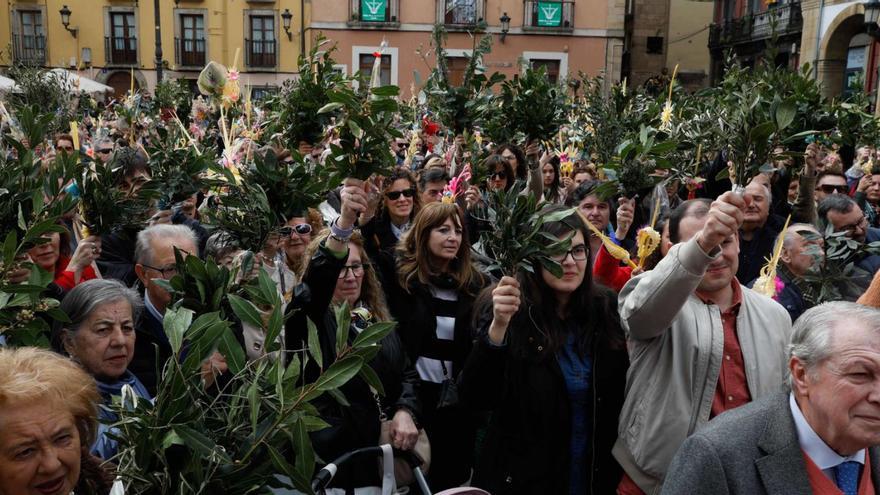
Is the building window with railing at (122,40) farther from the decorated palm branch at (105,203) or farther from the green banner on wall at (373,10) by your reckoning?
the decorated palm branch at (105,203)

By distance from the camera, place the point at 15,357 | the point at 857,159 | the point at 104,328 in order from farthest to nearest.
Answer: the point at 857,159
the point at 104,328
the point at 15,357

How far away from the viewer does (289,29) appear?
3306cm

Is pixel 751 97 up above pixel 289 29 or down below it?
below

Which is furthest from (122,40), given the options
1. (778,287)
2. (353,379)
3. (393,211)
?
(778,287)

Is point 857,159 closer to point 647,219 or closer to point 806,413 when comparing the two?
point 647,219

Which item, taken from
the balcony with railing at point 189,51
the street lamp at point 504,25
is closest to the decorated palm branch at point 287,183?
the street lamp at point 504,25

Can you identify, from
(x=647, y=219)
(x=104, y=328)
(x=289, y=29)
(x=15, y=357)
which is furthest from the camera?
(x=289, y=29)

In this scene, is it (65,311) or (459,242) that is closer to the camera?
(65,311)

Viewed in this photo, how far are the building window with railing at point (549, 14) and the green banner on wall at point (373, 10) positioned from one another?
214 inches

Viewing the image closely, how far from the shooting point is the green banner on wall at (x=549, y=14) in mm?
31656

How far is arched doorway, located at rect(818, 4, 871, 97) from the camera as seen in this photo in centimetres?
2206

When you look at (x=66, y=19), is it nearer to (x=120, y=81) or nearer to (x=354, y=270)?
(x=120, y=81)

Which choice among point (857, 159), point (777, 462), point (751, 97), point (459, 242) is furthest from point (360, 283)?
point (857, 159)

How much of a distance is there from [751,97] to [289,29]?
104 feet
